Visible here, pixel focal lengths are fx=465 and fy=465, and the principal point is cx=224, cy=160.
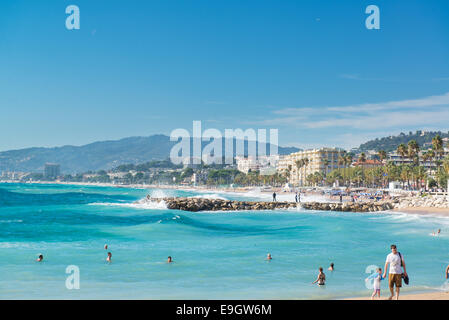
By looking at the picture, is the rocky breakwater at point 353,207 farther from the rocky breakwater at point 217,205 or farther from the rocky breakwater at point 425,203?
the rocky breakwater at point 217,205

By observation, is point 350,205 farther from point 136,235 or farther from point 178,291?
point 178,291

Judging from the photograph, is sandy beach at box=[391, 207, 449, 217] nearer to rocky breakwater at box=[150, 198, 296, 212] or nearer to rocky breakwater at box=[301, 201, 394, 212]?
rocky breakwater at box=[301, 201, 394, 212]

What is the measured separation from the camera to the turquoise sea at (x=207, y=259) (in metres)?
14.6

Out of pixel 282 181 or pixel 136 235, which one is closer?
pixel 136 235

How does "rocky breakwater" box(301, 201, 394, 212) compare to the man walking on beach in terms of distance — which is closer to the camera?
the man walking on beach

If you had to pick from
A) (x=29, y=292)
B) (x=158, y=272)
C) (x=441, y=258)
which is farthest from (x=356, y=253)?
(x=29, y=292)

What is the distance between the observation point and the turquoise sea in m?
14.6

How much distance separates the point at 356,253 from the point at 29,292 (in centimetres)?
1470

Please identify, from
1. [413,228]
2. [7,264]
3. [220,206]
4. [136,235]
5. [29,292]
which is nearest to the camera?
[29,292]

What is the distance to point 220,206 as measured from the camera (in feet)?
193

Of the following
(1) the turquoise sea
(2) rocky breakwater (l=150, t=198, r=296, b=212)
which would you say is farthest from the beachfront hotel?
(1) the turquoise sea
